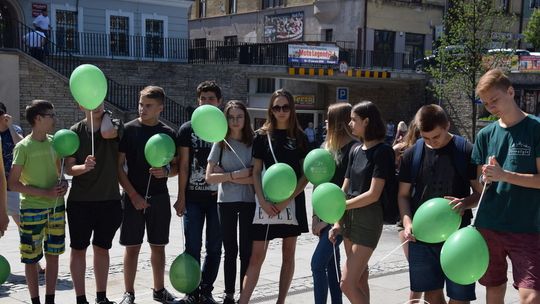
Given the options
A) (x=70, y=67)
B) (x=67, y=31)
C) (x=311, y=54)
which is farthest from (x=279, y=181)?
(x=67, y=31)

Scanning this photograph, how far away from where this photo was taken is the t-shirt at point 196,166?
18.2 ft

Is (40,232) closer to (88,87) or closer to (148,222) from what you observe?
(148,222)

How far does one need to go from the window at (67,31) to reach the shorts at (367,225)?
74.8 feet

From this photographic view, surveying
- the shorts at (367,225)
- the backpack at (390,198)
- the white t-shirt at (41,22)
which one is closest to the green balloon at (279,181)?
the shorts at (367,225)

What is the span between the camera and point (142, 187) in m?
5.41

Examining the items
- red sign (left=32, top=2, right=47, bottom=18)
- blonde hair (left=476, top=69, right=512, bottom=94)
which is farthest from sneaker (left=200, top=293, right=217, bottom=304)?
red sign (left=32, top=2, right=47, bottom=18)

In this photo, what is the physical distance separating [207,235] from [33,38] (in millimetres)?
18250

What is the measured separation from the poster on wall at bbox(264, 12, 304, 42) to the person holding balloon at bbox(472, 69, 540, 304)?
1204 inches

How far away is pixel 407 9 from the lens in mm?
33438

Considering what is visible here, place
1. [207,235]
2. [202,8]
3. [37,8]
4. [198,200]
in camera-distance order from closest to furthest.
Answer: [198,200] → [207,235] → [37,8] → [202,8]

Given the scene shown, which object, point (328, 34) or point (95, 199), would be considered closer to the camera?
point (95, 199)

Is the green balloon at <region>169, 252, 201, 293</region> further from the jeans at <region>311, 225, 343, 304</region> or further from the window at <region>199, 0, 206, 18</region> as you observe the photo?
the window at <region>199, 0, 206, 18</region>

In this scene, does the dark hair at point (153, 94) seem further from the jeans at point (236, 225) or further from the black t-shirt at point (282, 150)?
the jeans at point (236, 225)

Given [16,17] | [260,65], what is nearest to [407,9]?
[260,65]
